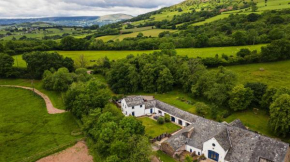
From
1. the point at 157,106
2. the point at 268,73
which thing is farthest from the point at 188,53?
the point at 157,106

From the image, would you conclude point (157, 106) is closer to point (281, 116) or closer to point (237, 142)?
point (237, 142)

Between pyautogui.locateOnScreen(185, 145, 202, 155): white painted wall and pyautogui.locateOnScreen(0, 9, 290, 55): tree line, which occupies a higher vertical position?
pyautogui.locateOnScreen(0, 9, 290, 55): tree line

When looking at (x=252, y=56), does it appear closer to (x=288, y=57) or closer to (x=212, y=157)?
(x=288, y=57)

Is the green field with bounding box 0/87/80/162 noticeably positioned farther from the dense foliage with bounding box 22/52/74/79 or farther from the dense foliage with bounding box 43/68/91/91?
the dense foliage with bounding box 22/52/74/79

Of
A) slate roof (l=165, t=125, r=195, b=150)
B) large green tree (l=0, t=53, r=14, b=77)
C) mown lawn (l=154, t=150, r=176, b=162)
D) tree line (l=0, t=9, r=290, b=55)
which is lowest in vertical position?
mown lawn (l=154, t=150, r=176, b=162)

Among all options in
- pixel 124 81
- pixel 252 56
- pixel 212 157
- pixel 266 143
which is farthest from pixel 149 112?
pixel 252 56

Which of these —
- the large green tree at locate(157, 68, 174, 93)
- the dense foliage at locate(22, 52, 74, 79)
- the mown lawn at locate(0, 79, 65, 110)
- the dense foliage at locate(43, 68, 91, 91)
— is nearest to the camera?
the mown lawn at locate(0, 79, 65, 110)

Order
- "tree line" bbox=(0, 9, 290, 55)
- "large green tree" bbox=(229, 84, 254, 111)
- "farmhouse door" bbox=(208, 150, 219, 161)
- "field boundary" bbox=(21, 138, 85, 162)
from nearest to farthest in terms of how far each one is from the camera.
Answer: "farmhouse door" bbox=(208, 150, 219, 161), "field boundary" bbox=(21, 138, 85, 162), "large green tree" bbox=(229, 84, 254, 111), "tree line" bbox=(0, 9, 290, 55)

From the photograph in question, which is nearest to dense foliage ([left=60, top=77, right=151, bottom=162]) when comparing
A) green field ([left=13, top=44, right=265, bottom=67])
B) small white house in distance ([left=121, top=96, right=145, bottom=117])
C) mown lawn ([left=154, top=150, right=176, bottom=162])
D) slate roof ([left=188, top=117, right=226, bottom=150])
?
mown lawn ([left=154, top=150, right=176, bottom=162])
